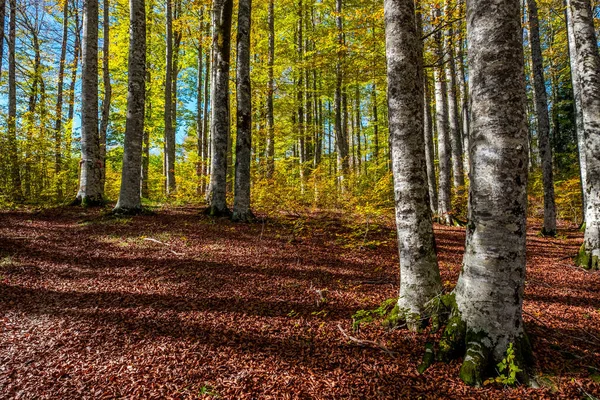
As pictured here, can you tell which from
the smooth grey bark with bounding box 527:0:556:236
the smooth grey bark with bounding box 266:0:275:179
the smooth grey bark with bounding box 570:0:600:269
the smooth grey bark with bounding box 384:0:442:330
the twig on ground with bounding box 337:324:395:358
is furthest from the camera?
the smooth grey bark with bounding box 266:0:275:179

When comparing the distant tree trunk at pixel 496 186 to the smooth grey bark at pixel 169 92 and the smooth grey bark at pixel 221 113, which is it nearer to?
the smooth grey bark at pixel 221 113

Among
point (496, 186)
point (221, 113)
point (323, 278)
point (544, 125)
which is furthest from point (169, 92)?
point (544, 125)

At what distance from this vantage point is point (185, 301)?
3.79 meters

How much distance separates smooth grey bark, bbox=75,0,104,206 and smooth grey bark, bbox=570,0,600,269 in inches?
446

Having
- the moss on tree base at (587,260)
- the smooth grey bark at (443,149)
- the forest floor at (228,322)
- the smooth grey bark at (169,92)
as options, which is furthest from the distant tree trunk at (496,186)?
the smooth grey bark at (169,92)

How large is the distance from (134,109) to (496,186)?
8344 millimetres

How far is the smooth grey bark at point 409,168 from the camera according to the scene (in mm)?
2986

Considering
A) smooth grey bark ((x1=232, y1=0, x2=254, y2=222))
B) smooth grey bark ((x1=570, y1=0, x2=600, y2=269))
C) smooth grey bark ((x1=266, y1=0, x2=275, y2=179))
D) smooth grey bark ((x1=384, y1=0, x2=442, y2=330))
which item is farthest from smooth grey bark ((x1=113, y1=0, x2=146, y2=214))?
smooth grey bark ((x1=570, y1=0, x2=600, y2=269))

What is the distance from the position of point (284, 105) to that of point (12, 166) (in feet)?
41.0

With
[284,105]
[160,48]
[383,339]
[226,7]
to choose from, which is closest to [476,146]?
[383,339]

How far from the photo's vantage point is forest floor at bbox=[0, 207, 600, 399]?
7.66 feet

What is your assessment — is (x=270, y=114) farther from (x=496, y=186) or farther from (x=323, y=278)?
(x=496, y=186)

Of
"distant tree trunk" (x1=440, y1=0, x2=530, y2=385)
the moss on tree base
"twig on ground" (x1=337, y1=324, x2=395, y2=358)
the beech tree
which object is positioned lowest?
"twig on ground" (x1=337, y1=324, x2=395, y2=358)

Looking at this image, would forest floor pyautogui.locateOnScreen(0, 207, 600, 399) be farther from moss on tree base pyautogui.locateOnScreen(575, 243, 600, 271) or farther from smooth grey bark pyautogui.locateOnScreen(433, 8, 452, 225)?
smooth grey bark pyautogui.locateOnScreen(433, 8, 452, 225)
